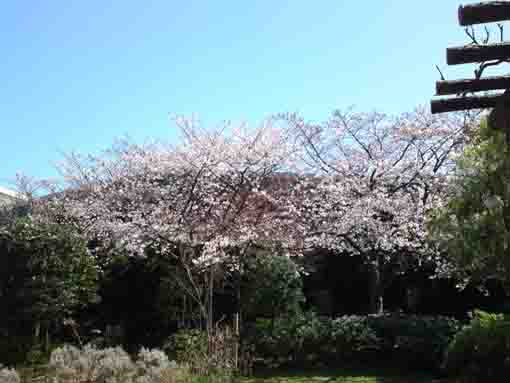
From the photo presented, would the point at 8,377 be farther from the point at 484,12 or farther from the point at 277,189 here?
the point at 484,12

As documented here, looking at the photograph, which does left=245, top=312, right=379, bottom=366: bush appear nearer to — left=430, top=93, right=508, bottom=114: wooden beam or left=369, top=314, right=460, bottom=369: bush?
left=369, top=314, right=460, bottom=369: bush

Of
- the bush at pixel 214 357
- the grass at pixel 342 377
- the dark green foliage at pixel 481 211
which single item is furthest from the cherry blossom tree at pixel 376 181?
the bush at pixel 214 357

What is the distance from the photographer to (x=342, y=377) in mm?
8297

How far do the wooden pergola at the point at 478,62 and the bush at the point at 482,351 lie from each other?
413cm

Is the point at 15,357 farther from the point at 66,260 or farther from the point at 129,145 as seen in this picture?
the point at 129,145

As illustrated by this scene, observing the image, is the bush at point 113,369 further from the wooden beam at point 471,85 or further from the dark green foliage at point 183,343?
the wooden beam at point 471,85

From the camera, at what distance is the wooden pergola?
2.72 m

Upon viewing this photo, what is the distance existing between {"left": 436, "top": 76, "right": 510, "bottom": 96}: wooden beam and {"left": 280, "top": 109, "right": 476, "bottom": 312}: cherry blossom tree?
6741 millimetres

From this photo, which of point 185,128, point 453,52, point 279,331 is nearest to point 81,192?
point 185,128

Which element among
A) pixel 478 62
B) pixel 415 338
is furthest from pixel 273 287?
pixel 478 62

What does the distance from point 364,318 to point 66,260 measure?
203 inches

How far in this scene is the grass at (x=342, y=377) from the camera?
26.2ft

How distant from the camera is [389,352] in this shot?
9.16m

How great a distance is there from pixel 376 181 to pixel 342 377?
12.5ft
